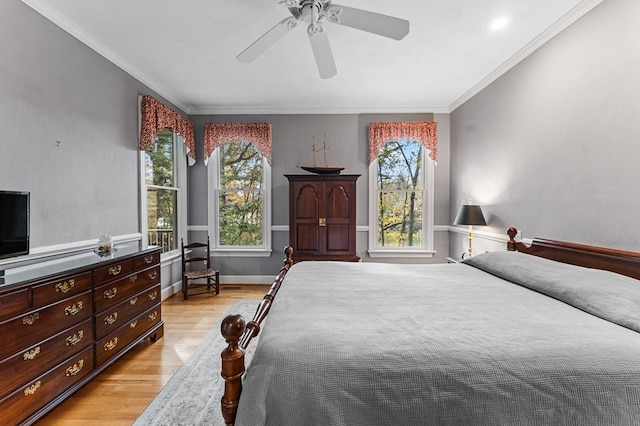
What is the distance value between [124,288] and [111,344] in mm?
410

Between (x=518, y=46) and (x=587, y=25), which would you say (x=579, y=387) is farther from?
(x=518, y=46)

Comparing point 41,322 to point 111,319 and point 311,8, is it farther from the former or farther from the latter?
point 311,8

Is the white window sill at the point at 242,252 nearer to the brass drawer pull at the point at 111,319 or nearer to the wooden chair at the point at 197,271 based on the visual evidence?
the wooden chair at the point at 197,271

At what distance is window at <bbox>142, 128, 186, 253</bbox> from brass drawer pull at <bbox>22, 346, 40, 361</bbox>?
2.00 m

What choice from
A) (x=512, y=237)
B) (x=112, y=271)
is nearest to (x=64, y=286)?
(x=112, y=271)

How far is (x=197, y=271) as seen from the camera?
14.5 ft

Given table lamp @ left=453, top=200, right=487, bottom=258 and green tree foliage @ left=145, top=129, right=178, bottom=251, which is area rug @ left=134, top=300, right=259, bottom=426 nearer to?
green tree foliage @ left=145, top=129, right=178, bottom=251

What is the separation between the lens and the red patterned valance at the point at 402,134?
466cm

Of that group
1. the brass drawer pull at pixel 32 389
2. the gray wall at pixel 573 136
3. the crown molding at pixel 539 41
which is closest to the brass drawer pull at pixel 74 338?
the brass drawer pull at pixel 32 389

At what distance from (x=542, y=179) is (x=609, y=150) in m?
0.67

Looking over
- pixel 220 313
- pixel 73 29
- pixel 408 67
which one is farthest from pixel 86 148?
pixel 408 67

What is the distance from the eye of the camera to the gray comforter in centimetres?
99

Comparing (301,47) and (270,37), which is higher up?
(301,47)

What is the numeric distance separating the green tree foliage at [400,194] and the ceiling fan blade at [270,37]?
287 centimetres
